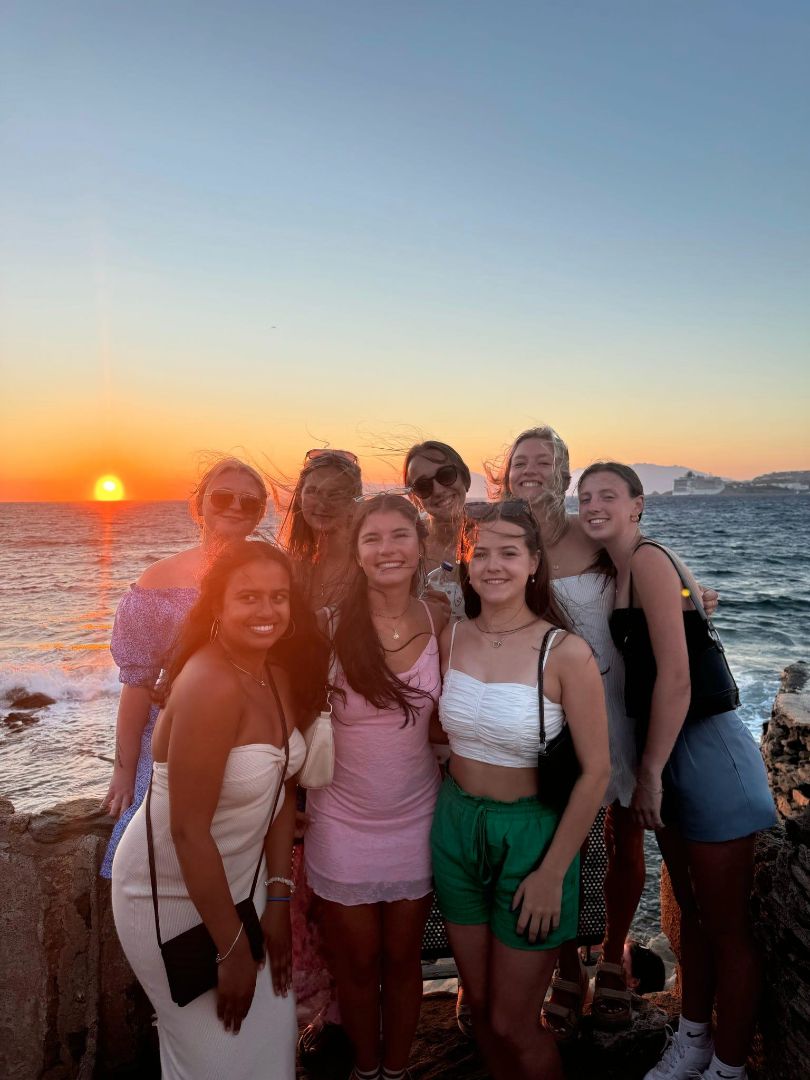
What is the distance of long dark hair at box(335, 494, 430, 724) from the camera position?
2.81 m

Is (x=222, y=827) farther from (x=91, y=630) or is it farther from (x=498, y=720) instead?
(x=91, y=630)

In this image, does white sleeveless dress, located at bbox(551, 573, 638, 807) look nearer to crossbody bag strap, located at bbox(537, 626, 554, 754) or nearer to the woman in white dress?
crossbody bag strap, located at bbox(537, 626, 554, 754)

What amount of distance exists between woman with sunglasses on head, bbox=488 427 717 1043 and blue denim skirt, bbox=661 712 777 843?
34 cm

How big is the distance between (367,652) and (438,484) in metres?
1.64

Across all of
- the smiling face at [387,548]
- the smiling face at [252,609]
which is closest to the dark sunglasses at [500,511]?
the smiling face at [387,548]

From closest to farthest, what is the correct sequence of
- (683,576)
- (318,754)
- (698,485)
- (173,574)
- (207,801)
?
(207,801) < (318,754) < (683,576) < (173,574) < (698,485)

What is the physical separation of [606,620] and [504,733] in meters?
1.03

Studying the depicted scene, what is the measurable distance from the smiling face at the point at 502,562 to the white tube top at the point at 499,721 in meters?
0.32

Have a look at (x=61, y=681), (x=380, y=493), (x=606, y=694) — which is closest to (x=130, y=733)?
(x=380, y=493)

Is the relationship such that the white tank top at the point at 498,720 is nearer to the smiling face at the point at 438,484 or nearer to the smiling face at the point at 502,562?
the smiling face at the point at 502,562

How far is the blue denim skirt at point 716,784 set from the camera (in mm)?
2879

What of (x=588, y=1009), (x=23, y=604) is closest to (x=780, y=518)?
(x=23, y=604)

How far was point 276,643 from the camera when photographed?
2828 millimetres

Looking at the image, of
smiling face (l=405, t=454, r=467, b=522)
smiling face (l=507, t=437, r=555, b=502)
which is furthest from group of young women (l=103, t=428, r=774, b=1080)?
smiling face (l=405, t=454, r=467, b=522)
